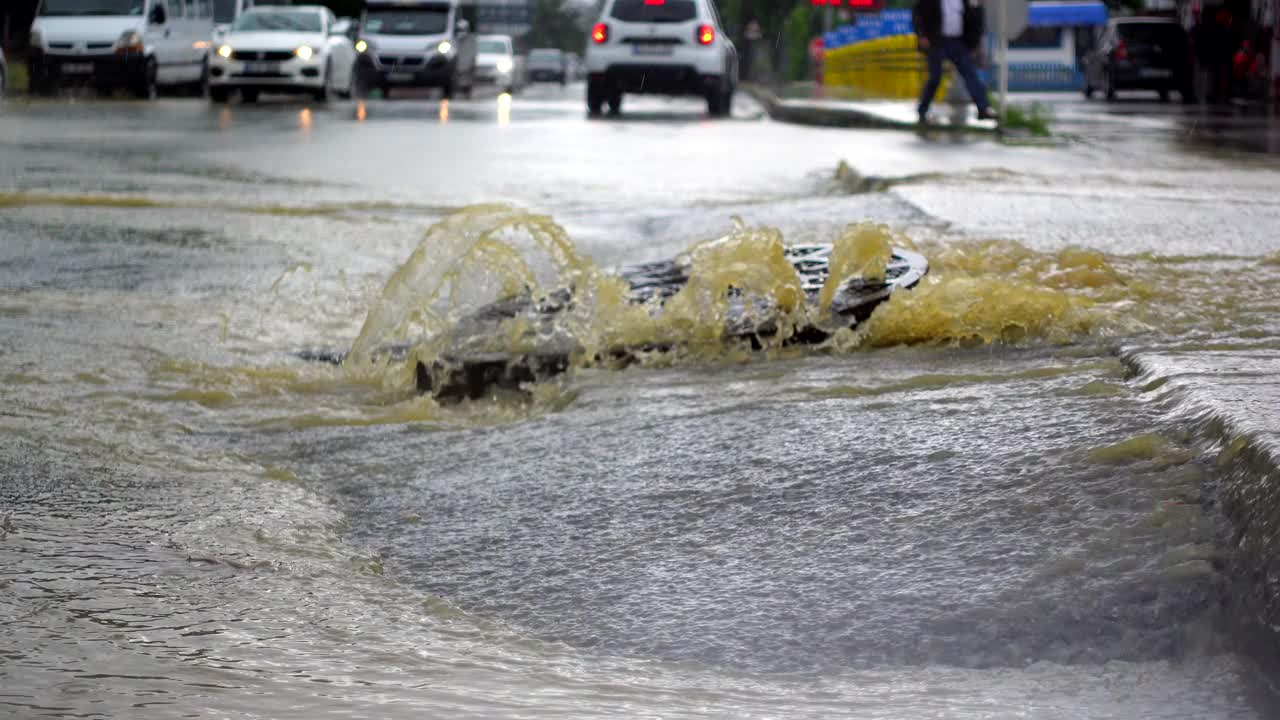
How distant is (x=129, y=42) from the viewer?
25.9 metres

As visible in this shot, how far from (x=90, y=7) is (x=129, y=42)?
4.46 feet

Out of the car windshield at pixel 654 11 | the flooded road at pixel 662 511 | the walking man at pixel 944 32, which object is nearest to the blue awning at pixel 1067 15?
the car windshield at pixel 654 11

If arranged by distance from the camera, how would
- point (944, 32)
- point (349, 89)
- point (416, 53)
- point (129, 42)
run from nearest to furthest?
point (944, 32)
point (129, 42)
point (349, 89)
point (416, 53)

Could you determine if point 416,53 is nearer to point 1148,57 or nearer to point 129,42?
point 129,42

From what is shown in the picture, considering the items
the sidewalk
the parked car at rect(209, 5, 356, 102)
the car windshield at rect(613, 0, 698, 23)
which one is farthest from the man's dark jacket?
the parked car at rect(209, 5, 356, 102)

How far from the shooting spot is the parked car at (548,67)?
213 feet

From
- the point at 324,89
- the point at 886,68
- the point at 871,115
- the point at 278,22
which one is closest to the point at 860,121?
the point at 871,115

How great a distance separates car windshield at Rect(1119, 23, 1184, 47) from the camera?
108 ft

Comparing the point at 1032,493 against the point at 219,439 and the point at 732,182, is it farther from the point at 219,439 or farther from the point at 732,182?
the point at 732,182

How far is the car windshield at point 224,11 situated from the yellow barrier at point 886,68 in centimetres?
1250

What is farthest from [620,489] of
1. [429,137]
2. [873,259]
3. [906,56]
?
[906,56]

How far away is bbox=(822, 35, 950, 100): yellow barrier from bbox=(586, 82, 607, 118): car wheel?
5663 millimetres

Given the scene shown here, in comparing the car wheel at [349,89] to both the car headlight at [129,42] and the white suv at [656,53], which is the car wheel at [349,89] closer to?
the car headlight at [129,42]

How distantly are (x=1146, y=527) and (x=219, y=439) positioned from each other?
7.74ft
